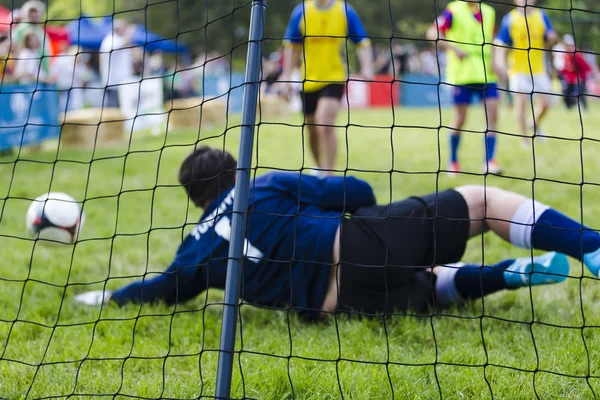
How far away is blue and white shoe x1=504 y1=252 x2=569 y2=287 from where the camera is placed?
8.29 ft

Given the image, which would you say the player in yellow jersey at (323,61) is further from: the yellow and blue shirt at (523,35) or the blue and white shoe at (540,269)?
the blue and white shoe at (540,269)

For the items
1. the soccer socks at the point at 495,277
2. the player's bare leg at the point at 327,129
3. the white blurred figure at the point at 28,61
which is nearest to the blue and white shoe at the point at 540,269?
the soccer socks at the point at 495,277

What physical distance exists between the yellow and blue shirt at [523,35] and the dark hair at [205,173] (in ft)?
15.4

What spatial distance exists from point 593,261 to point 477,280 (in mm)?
467

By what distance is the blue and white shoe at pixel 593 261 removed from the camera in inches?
92.3

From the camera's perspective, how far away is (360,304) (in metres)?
2.62

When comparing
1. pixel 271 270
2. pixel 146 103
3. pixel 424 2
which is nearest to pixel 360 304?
pixel 271 270

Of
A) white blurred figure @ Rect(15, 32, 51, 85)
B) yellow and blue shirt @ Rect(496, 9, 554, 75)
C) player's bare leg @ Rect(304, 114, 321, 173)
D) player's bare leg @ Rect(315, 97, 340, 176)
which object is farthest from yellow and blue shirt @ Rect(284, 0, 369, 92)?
white blurred figure @ Rect(15, 32, 51, 85)

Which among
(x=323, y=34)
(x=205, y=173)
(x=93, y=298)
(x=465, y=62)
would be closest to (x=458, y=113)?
(x=465, y=62)

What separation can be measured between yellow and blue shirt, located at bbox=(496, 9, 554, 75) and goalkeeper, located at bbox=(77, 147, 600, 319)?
14.9 feet

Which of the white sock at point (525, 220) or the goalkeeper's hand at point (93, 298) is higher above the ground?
the white sock at point (525, 220)

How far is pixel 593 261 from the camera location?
237cm

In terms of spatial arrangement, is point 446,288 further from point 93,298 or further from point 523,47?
point 523,47

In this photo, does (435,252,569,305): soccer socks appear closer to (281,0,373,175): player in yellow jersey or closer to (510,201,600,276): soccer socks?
(510,201,600,276): soccer socks
